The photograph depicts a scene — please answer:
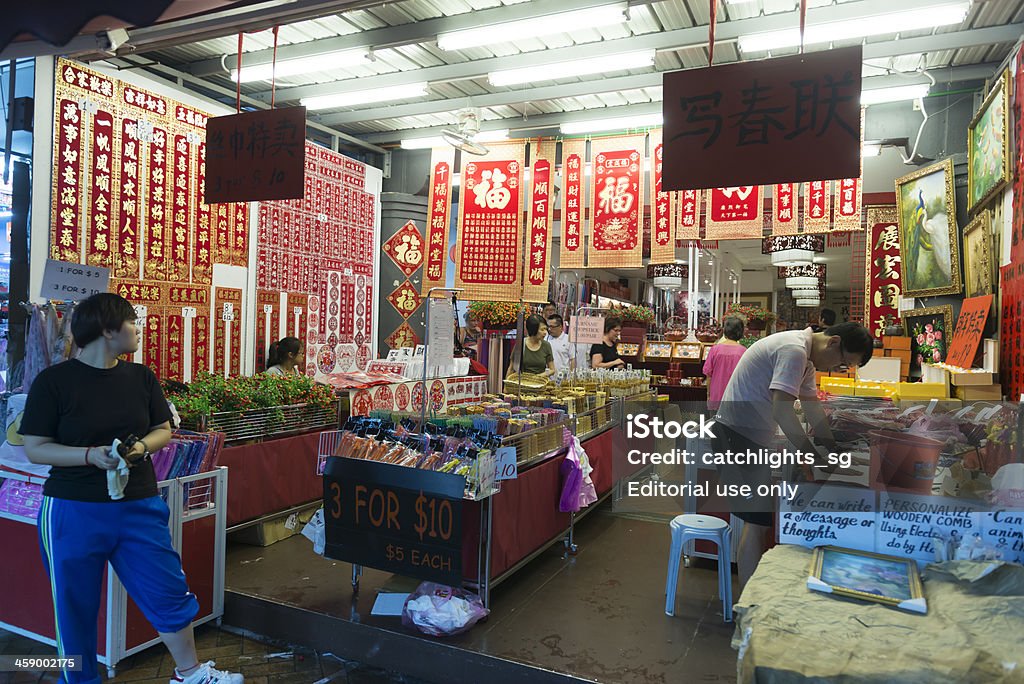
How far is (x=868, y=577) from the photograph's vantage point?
173 cm

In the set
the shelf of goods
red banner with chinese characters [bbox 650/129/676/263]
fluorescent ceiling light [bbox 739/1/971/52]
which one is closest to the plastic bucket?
the shelf of goods

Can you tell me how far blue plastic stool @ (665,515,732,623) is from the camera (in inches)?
142

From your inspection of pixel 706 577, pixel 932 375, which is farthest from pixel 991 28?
pixel 706 577

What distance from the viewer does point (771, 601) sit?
1.64m

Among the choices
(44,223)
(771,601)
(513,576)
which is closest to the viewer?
(771,601)

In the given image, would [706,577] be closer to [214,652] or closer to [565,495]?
[565,495]

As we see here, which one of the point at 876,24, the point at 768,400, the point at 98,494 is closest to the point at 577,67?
the point at 876,24

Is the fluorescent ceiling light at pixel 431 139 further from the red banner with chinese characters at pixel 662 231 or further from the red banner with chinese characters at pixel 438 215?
the red banner with chinese characters at pixel 662 231

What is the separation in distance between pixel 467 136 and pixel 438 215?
107 cm

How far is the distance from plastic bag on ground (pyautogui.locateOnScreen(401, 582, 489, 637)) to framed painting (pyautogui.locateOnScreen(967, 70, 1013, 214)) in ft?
15.9

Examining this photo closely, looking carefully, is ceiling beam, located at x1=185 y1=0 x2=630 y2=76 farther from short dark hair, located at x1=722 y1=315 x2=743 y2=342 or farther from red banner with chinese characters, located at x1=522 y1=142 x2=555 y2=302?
short dark hair, located at x1=722 y1=315 x2=743 y2=342

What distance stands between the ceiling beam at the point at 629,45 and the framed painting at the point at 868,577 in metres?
4.92

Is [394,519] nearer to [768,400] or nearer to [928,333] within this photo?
[768,400]

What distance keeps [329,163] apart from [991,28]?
7016 millimetres
